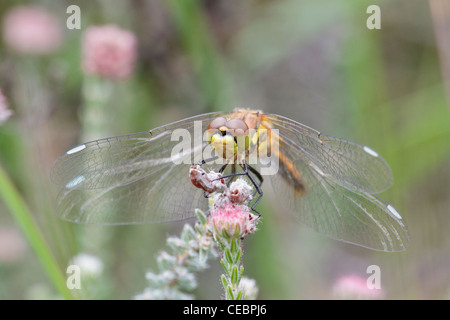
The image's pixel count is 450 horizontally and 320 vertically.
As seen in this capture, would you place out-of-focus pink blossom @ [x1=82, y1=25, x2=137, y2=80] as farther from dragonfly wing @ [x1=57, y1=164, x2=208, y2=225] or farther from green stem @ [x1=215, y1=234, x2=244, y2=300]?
green stem @ [x1=215, y1=234, x2=244, y2=300]

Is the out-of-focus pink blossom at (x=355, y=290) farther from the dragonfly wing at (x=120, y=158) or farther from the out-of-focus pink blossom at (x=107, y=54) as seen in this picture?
the out-of-focus pink blossom at (x=107, y=54)

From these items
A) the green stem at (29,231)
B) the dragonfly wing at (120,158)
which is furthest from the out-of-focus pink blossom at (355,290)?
the green stem at (29,231)

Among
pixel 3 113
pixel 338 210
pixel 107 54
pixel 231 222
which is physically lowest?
pixel 231 222

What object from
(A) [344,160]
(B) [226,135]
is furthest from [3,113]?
(A) [344,160]

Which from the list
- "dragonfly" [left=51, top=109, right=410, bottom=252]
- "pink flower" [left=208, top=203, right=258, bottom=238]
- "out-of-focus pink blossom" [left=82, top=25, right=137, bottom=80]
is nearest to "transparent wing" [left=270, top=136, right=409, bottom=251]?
"dragonfly" [left=51, top=109, right=410, bottom=252]

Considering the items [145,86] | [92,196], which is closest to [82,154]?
[92,196]

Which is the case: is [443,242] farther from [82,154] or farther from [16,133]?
[16,133]

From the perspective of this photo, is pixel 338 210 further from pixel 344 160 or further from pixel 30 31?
pixel 30 31
